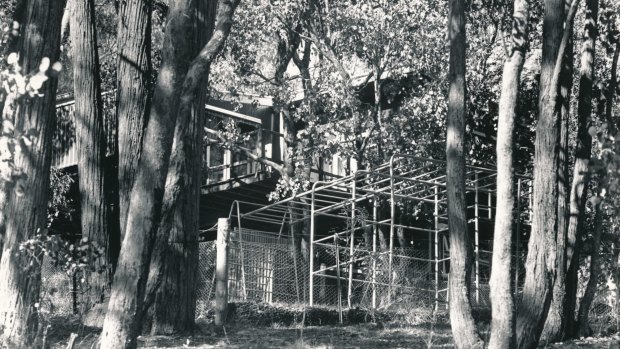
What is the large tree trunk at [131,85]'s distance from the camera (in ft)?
43.1

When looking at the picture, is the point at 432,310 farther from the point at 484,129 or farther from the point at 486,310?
the point at 484,129

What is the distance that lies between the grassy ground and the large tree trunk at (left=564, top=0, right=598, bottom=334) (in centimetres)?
65

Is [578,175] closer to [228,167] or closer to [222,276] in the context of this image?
[222,276]

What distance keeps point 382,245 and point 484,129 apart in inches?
152

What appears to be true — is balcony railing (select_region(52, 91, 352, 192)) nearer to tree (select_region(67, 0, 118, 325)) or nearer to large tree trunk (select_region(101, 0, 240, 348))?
tree (select_region(67, 0, 118, 325))

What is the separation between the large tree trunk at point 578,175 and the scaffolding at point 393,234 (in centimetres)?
261

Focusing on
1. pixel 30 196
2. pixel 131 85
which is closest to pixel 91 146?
pixel 131 85

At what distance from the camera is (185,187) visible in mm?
12352

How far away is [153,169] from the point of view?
31.8 feet

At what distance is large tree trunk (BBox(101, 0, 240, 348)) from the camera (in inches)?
375

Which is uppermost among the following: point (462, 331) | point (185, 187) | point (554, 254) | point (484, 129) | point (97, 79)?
point (484, 129)

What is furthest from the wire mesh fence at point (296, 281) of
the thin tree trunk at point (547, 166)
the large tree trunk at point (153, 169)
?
the large tree trunk at point (153, 169)

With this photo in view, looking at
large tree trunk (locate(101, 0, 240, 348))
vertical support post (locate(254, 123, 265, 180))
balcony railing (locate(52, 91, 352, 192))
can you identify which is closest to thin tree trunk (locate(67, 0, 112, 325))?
large tree trunk (locate(101, 0, 240, 348))

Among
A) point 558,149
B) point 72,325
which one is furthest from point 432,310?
point 72,325
